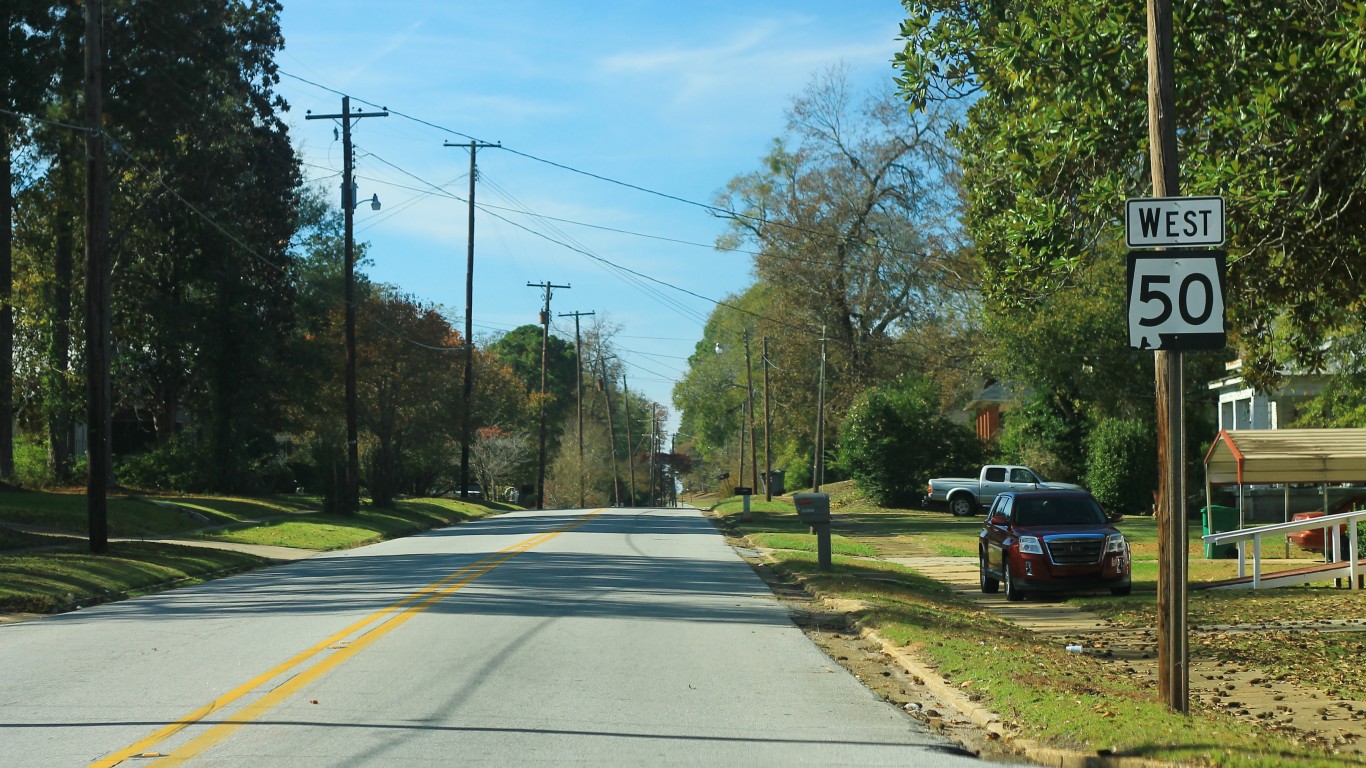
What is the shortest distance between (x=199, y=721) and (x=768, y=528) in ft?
106

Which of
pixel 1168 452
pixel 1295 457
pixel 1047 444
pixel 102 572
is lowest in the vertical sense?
pixel 102 572

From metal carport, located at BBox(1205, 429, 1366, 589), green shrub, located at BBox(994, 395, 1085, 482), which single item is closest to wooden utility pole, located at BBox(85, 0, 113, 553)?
metal carport, located at BBox(1205, 429, 1366, 589)

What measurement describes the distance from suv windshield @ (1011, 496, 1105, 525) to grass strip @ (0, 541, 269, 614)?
12.8 meters

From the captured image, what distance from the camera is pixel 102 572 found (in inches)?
757

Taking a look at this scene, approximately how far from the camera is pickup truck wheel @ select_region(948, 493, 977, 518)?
46.6 m

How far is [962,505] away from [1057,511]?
27.9 m

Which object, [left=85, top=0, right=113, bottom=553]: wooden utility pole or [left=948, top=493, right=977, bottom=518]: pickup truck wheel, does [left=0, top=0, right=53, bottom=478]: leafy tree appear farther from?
[left=948, top=493, right=977, bottom=518]: pickup truck wheel

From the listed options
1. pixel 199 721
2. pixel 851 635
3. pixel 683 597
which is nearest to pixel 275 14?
pixel 683 597

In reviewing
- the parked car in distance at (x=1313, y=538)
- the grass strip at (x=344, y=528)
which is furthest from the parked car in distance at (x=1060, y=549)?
the grass strip at (x=344, y=528)

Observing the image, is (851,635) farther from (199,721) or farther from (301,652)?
(199,721)

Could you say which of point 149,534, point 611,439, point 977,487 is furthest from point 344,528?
point 611,439

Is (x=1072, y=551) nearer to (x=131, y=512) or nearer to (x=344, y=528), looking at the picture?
(x=344, y=528)

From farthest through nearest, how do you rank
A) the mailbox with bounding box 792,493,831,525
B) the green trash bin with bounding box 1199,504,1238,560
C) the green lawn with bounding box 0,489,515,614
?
1. the green trash bin with bounding box 1199,504,1238,560
2. the mailbox with bounding box 792,493,831,525
3. the green lawn with bounding box 0,489,515,614

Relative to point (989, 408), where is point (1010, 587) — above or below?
below
